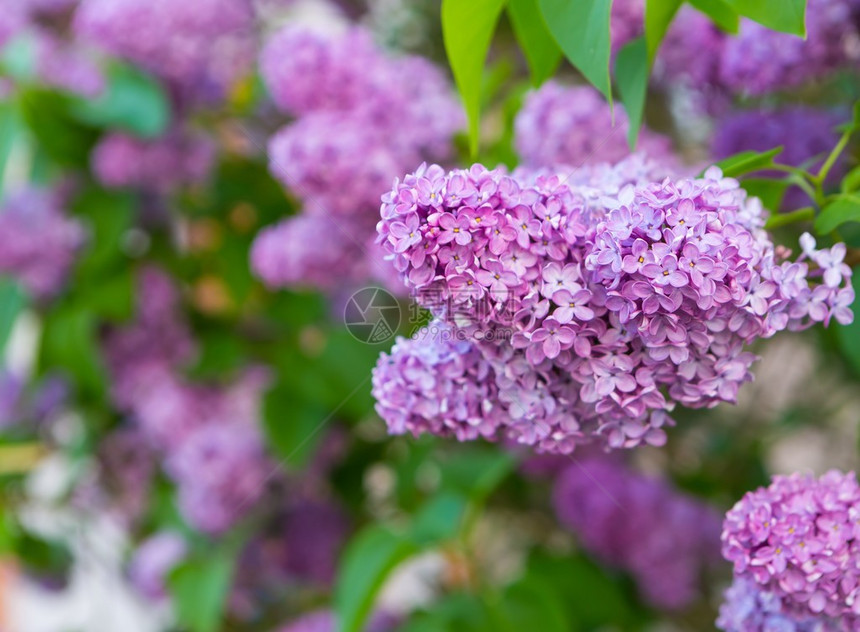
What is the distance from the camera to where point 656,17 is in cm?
33

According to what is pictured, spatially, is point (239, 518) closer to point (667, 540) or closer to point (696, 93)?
point (667, 540)

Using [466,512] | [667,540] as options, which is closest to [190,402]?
[466,512]

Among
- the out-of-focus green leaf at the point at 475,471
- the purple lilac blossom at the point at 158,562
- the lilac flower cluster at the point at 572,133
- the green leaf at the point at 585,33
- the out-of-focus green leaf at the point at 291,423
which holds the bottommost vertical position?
the purple lilac blossom at the point at 158,562

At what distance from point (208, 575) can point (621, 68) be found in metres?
0.51

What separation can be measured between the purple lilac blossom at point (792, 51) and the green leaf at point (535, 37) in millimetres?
107

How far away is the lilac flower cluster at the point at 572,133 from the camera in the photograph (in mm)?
499

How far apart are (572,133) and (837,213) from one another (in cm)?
20

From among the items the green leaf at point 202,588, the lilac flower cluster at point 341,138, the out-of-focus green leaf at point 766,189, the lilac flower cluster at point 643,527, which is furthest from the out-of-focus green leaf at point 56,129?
the out-of-focus green leaf at point 766,189

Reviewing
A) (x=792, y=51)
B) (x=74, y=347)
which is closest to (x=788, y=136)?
(x=792, y=51)

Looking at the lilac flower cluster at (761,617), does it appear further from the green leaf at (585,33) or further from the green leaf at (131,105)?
the green leaf at (131,105)

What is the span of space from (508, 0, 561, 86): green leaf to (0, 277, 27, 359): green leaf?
565 mm

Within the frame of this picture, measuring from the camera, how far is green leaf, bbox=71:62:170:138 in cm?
71

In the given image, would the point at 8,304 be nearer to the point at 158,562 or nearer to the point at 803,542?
the point at 158,562

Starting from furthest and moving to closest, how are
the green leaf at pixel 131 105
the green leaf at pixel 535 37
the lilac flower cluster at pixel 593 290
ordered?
the green leaf at pixel 131 105
the green leaf at pixel 535 37
the lilac flower cluster at pixel 593 290
